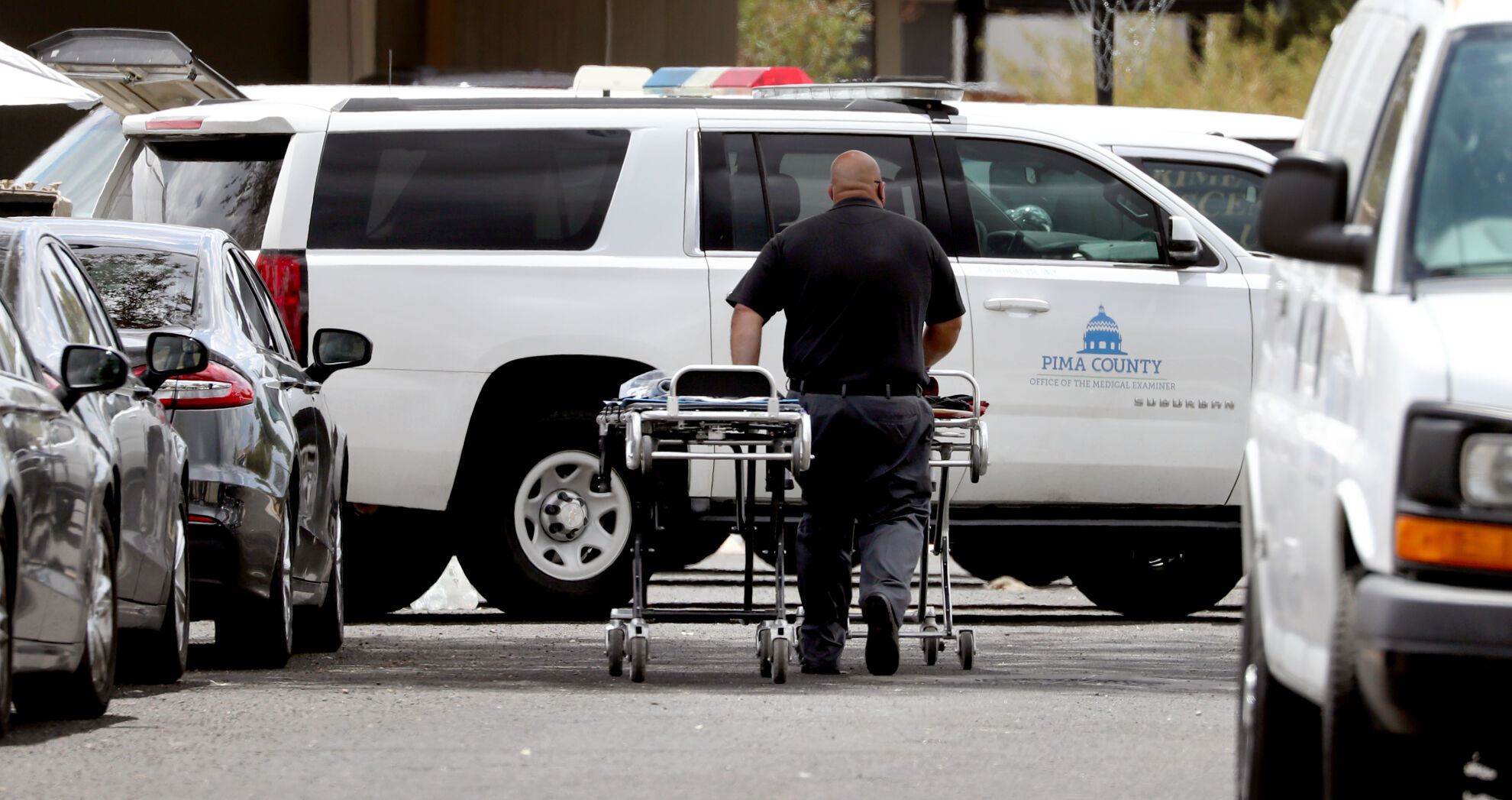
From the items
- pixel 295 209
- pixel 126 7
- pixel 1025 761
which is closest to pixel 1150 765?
pixel 1025 761

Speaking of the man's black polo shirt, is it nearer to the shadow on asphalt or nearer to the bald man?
the bald man

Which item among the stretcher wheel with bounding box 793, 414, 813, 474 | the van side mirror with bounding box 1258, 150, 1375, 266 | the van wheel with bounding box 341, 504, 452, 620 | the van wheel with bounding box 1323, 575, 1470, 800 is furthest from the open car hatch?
the van wheel with bounding box 1323, 575, 1470, 800

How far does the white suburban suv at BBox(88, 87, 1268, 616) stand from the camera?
11.4 meters

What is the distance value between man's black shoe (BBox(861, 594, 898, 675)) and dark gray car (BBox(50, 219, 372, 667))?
2.01 metres

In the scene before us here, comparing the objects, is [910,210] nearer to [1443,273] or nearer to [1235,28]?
[1443,273]

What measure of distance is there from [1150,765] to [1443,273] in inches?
89.8

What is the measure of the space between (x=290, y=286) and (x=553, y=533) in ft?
5.01

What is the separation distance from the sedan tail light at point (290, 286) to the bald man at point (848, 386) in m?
2.73

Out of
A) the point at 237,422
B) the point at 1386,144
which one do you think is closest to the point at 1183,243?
the point at 237,422

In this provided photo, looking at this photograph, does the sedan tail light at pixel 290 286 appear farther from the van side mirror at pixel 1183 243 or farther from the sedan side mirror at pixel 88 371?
the sedan side mirror at pixel 88 371

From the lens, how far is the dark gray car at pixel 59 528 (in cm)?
661

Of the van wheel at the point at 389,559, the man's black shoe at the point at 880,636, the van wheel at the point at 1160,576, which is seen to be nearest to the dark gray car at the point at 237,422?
the van wheel at the point at 389,559

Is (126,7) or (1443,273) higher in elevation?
(126,7)

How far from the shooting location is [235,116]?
11.5m
